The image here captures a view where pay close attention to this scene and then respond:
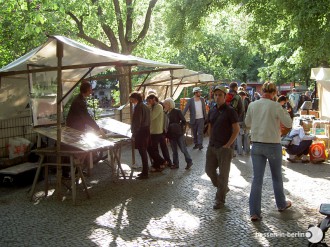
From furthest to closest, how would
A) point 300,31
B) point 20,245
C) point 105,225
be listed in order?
point 300,31 → point 105,225 → point 20,245

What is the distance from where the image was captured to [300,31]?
10555mm

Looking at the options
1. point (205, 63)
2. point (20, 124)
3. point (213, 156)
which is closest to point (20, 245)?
point (213, 156)

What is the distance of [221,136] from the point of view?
6602 mm

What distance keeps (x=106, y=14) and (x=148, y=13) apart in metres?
2.09

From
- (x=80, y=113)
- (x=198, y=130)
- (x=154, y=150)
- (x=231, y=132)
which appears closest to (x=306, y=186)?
(x=231, y=132)

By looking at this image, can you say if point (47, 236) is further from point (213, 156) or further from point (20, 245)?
point (213, 156)

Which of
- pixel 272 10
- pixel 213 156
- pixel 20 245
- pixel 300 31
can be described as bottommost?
pixel 20 245

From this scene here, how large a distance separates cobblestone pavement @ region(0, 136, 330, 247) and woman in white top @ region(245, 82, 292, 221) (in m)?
0.42

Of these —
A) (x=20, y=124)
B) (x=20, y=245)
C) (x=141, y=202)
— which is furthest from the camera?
(x=20, y=124)

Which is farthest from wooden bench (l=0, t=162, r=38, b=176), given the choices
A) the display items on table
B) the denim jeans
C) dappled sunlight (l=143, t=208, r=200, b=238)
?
the display items on table

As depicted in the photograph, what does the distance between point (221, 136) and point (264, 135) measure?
0.80 metres

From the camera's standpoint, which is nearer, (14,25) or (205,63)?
(14,25)

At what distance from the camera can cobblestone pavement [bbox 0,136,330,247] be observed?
5406 mm

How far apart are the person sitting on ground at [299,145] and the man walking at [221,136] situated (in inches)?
192
